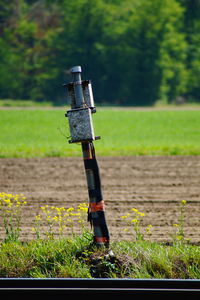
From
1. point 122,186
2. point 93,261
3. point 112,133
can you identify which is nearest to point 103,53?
point 112,133

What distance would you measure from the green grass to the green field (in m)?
13.0

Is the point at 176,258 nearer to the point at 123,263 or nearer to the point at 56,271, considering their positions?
the point at 123,263

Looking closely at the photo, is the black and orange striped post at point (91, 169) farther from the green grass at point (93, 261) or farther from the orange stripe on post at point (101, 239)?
the green grass at point (93, 261)

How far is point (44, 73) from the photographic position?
5700cm

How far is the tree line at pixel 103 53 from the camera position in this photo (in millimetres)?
56156

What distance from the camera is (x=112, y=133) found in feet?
101

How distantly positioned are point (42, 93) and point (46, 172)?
41134 millimetres

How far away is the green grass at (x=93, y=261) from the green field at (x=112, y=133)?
512 inches

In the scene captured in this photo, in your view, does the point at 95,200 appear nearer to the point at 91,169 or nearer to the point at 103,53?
the point at 91,169

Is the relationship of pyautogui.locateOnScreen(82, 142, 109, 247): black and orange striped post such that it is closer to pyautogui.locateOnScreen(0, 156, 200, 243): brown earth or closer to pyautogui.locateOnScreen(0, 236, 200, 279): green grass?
pyautogui.locateOnScreen(0, 236, 200, 279): green grass

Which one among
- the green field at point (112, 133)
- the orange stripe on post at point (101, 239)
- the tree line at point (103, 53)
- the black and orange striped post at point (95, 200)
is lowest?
the orange stripe on post at point (101, 239)

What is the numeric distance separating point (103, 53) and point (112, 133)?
28954 mm

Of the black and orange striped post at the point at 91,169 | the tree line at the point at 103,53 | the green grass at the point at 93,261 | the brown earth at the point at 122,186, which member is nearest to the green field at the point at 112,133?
the brown earth at the point at 122,186

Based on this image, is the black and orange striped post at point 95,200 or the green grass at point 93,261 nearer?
the green grass at point 93,261
